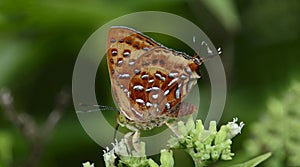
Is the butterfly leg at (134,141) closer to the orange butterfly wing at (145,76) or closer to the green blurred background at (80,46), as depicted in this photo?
the orange butterfly wing at (145,76)

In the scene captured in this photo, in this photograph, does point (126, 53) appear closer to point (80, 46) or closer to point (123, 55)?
point (123, 55)

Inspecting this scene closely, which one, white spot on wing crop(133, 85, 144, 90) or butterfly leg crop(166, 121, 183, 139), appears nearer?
butterfly leg crop(166, 121, 183, 139)

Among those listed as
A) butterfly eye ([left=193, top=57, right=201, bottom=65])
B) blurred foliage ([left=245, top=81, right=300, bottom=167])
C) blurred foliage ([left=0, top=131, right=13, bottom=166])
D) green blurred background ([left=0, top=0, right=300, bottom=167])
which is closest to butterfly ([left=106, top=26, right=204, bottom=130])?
butterfly eye ([left=193, top=57, right=201, bottom=65])

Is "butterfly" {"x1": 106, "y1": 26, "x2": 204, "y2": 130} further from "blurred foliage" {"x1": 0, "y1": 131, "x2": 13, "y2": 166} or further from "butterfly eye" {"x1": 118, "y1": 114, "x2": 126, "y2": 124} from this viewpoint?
"blurred foliage" {"x1": 0, "y1": 131, "x2": 13, "y2": 166}

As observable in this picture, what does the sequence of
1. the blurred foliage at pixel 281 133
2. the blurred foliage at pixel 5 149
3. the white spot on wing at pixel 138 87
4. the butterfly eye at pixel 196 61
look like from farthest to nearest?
Result: 1. the blurred foliage at pixel 5 149
2. the blurred foliage at pixel 281 133
3. the white spot on wing at pixel 138 87
4. the butterfly eye at pixel 196 61

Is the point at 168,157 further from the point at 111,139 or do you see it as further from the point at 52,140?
the point at 52,140

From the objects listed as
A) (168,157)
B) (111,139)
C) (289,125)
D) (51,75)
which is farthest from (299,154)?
(51,75)

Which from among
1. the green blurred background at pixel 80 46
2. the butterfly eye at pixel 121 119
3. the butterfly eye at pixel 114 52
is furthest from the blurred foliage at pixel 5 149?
the butterfly eye at pixel 114 52
